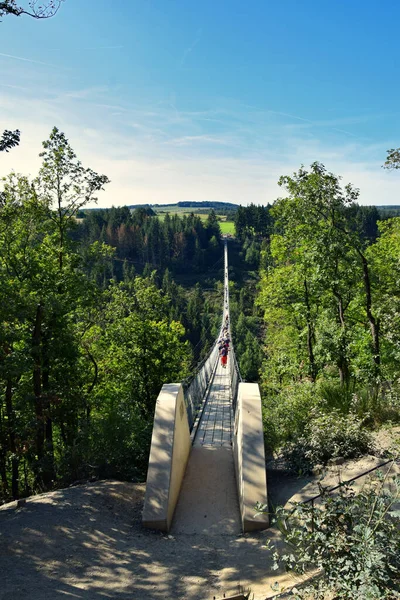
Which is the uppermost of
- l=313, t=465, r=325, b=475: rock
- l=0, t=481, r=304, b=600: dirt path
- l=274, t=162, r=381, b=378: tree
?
l=274, t=162, r=381, b=378: tree

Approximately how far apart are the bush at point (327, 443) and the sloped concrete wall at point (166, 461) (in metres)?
1.62

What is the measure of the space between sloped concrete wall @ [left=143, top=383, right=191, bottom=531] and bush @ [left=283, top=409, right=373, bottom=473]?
5.31ft

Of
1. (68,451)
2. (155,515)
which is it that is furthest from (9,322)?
(155,515)

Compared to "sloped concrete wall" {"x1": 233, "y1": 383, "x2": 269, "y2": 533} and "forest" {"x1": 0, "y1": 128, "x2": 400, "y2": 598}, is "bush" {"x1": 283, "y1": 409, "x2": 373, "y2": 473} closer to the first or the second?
"forest" {"x1": 0, "y1": 128, "x2": 400, "y2": 598}

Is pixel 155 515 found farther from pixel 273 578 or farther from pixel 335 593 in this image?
pixel 335 593

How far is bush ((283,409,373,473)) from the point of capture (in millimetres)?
5625

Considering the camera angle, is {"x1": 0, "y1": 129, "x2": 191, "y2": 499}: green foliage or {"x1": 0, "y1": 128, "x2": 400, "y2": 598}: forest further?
{"x1": 0, "y1": 129, "x2": 191, "y2": 499}: green foliage

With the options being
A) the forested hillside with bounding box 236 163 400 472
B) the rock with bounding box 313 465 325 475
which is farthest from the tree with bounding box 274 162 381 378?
the rock with bounding box 313 465 325 475

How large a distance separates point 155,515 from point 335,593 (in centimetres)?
282

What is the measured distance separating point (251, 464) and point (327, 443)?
116 cm

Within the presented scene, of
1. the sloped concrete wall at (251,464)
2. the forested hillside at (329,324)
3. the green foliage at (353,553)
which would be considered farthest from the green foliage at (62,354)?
the green foliage at (353,553)

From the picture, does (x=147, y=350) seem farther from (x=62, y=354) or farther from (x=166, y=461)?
(x=166, y=461)

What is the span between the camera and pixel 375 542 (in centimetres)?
266

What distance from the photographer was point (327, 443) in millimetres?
5738
